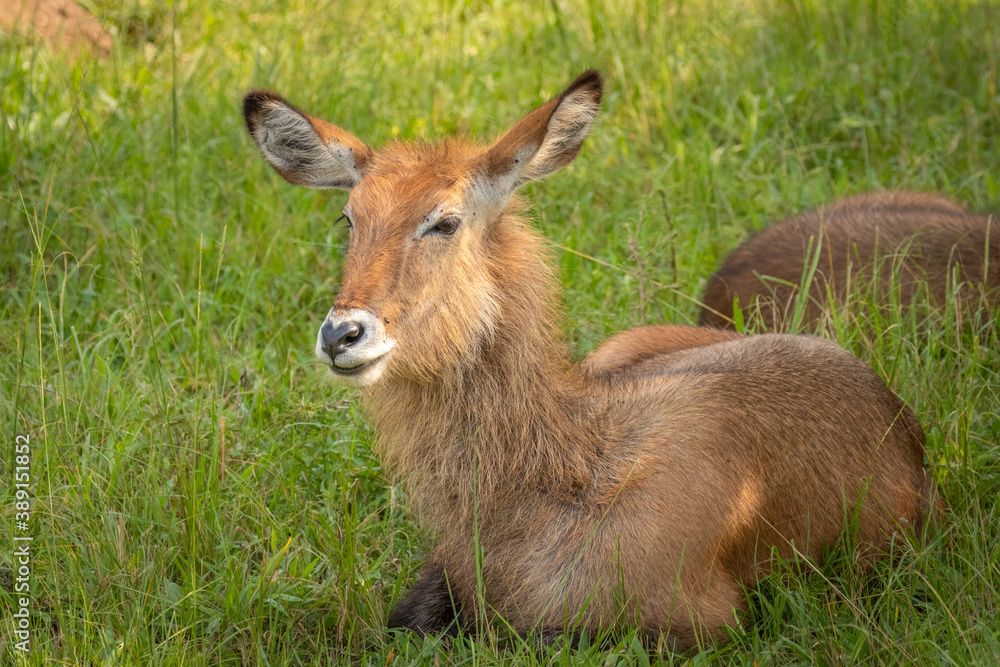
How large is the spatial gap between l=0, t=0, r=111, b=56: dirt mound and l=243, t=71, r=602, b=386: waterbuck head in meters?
3.64

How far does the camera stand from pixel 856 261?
196 inches

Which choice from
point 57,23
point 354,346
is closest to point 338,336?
point 354,346

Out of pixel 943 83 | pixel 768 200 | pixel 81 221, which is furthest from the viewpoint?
pixel 943 83

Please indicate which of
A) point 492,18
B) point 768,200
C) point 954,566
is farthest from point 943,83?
point 954,566

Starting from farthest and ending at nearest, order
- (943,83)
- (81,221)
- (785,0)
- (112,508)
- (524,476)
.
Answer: (785,0)
(943,83)
(81,221)
(112,508)
(524,476)

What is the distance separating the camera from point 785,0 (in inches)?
288

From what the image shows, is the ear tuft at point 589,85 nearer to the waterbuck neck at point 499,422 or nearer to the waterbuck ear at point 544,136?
the waterbuck ear at point 544,136

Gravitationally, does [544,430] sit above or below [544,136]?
below

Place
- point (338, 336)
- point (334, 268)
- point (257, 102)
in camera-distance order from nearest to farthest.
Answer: point (338, 336)
point (257, 102)
point (334, 268)

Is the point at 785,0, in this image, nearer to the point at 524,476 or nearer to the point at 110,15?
the point at 110,15

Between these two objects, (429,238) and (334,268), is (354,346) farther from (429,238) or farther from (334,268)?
(334,268)

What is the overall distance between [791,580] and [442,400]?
1265 millimetres

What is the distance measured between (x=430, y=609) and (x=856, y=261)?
2.74 metres

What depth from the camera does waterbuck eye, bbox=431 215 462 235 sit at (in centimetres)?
328
